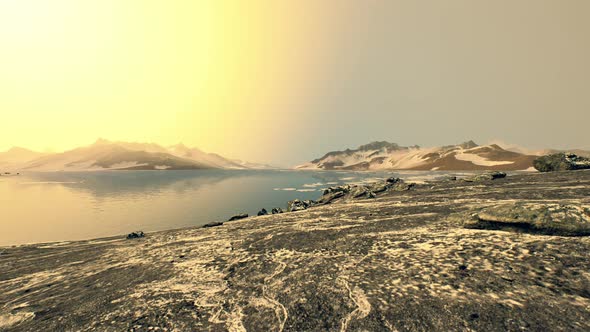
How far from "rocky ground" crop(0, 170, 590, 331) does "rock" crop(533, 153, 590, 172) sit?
821 inches

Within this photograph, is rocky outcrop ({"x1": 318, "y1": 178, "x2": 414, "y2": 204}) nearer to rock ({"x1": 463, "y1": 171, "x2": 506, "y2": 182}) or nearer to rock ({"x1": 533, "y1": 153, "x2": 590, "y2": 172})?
rock ({"x1": 463, "y1": 171, "x2": 506, "y2": 182})

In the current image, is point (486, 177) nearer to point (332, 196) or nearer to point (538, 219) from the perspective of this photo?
point (332, 196)

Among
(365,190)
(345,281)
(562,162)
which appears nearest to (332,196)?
(365,190)

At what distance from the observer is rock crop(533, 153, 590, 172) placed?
3325 centimetres

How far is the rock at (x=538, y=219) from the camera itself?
11.8m

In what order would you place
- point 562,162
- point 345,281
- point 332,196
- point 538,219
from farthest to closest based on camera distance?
point 332,196, point 562,162, point 538,219, point 345,281

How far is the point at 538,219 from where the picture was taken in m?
12.6

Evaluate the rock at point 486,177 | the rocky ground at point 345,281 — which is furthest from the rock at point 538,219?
the rock at point 486,177

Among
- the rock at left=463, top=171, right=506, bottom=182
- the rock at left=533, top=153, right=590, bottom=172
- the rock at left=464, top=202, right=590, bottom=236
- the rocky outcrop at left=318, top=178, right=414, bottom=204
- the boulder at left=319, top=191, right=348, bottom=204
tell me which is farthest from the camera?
the boulder at left=319, top=191, right=348, bottom=204

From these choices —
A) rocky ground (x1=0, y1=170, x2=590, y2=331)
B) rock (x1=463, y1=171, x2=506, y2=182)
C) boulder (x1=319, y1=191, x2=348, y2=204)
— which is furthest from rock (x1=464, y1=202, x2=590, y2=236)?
boulder (x1=319, y1=191, x2=348, y2=204)

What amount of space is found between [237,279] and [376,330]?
6.94m

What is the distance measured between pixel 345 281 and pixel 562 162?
42257 millimetres

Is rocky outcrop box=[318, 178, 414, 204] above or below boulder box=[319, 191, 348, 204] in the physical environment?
above

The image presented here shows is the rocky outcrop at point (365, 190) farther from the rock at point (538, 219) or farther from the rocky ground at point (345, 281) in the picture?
the rock at point (538, 219)
